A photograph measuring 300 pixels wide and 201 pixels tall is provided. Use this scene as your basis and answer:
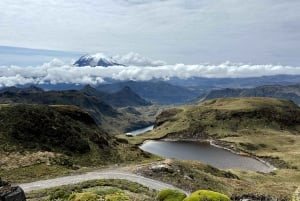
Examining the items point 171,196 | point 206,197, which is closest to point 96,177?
point 171,196

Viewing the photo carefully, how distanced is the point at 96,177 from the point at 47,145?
22920 mm

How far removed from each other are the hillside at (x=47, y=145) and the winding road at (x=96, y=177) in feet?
17.6

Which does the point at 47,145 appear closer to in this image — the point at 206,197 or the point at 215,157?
the point at 206,197

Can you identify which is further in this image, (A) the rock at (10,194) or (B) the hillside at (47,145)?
(B) the hillside at (47,145)

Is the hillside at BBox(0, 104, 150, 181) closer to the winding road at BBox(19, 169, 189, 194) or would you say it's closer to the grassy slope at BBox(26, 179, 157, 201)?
the winding road at BBox(19, 169, 189, 194)

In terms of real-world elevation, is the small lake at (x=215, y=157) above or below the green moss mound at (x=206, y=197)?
below

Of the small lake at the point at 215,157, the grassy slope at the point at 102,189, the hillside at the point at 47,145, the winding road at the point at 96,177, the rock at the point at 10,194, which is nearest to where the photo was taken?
the rock at the point at 10,194

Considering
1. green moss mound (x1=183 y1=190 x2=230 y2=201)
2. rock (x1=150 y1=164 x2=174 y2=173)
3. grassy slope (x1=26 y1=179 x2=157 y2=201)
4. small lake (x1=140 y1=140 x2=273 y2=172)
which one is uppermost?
green moss mound (x1=183 y1=190 x2=230 y2=201)

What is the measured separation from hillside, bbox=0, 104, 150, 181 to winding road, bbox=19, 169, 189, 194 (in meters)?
5.35

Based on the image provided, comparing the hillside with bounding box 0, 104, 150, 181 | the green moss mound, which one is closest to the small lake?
the hillside with bounding box 0, 104, 150, 181

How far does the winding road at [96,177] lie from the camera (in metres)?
54.7

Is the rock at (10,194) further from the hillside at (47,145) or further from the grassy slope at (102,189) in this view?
the hillside at (47,145)

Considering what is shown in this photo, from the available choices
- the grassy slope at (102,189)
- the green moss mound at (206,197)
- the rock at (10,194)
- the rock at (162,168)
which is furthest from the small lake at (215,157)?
the green moss mound at (206,197)

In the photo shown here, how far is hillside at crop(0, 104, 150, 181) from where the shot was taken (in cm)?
6862
